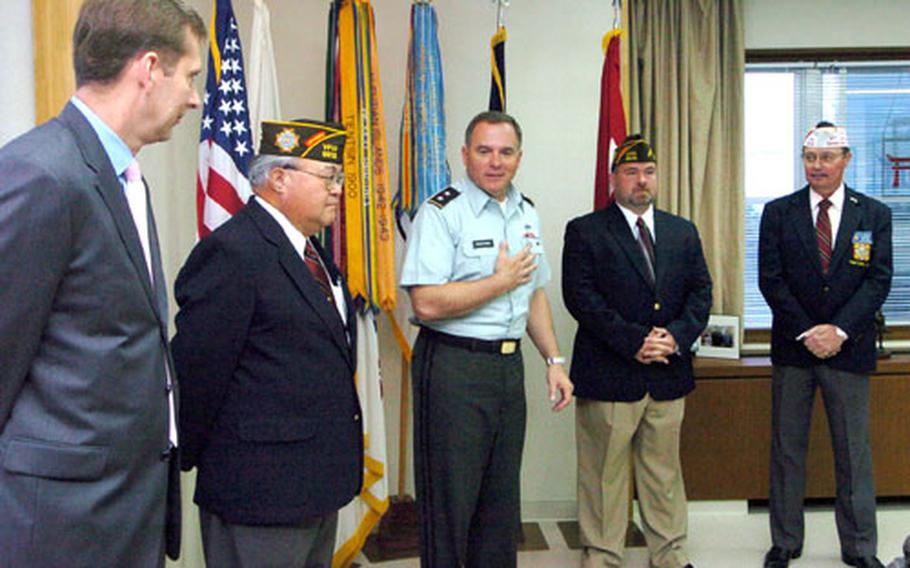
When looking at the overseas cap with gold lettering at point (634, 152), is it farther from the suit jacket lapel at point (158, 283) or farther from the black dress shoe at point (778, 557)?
the suit jacket lapel at point (158, 283)

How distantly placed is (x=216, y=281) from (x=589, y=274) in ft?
6.04

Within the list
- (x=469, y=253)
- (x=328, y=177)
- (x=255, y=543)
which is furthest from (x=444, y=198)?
(x=255, y=543)

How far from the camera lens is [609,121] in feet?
12.0

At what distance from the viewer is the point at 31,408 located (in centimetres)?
124

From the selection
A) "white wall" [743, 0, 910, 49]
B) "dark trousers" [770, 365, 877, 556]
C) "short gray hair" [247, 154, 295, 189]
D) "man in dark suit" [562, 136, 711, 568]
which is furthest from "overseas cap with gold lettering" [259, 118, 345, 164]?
"white wall" [743, 0, 910, 49]

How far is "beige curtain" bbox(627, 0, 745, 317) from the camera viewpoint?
Result: 14.4 ft

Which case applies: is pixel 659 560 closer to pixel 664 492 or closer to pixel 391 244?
pixel 664 492

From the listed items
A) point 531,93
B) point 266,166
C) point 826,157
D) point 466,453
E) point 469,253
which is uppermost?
point 531,93

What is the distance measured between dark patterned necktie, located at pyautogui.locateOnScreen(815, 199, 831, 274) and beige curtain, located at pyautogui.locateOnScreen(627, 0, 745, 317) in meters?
0.94

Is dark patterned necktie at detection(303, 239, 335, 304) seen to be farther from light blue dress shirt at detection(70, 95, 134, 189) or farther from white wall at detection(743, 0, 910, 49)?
white wall at detection(743, 0, 910, 49)

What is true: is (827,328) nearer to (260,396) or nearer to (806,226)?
(806,226)

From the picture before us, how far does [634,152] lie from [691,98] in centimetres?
125

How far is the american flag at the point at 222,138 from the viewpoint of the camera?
9.53ft

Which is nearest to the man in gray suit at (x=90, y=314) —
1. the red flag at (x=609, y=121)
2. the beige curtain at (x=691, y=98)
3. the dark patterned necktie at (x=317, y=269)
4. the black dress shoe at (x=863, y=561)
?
the dark patterned necktie at (x=317, y=269)
